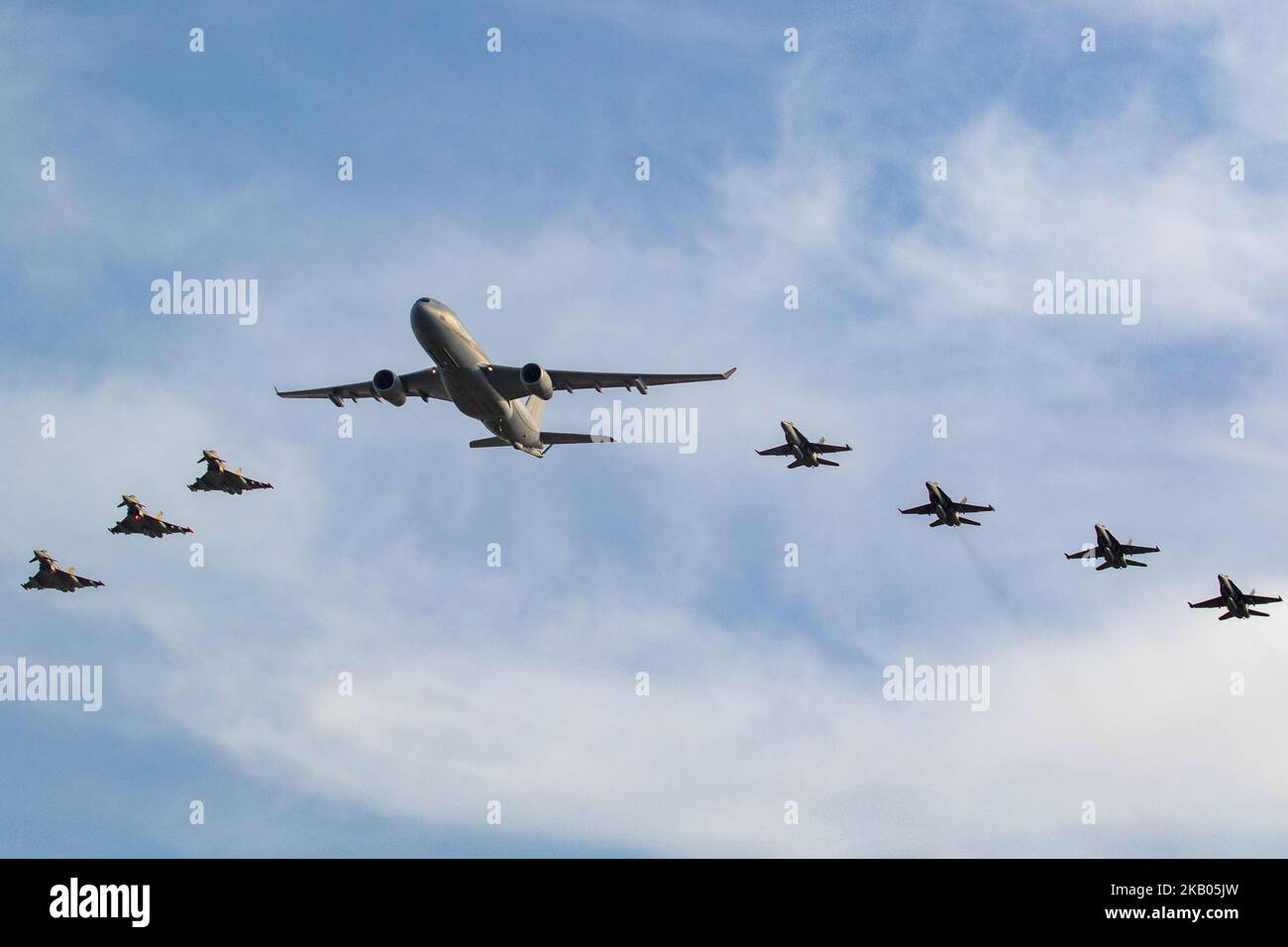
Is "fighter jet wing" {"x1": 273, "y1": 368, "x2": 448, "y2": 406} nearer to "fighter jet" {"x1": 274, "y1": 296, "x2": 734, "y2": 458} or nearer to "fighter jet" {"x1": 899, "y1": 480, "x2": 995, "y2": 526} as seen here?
"fighter jet" {"x1": 274, "y1": 296, "x2": 734, "y2": 458}

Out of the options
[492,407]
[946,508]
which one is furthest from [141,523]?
[946,508]

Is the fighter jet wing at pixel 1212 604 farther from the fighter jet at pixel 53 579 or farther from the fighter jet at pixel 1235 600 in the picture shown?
the fighter jet at pixel 53 579

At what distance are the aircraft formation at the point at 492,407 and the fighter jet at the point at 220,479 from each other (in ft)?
0.19

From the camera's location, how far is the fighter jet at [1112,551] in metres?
88.8

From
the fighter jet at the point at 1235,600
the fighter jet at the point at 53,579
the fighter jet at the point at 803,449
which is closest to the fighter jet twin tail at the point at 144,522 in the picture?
the fighter jet at the point at 53,579

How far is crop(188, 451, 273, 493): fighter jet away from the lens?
8512cm

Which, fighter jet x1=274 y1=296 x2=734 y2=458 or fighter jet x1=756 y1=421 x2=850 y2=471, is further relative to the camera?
fighter jet x1=756 y1=421 x2=850 y2=471

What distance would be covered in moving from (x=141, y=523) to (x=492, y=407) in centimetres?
2371

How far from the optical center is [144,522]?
8512 cm

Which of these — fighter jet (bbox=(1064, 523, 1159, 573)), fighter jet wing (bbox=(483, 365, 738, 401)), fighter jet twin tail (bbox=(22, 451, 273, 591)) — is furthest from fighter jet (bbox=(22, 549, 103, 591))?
fighter jet (bbox=(1064, 523, 1159, 573))
